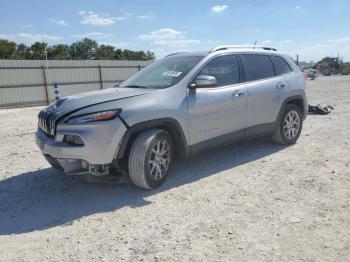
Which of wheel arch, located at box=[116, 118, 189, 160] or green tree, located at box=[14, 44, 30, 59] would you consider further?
green tree, located at box=[14, 44, 30, 59]

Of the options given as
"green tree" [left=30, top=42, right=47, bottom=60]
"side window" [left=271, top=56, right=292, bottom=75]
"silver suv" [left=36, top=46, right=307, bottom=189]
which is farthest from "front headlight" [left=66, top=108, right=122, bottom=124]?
"green tree" [left=30, top=42, right=47, bottom=60]

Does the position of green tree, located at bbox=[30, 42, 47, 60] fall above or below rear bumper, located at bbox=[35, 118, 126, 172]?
above

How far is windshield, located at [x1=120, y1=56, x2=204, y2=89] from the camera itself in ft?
15.9

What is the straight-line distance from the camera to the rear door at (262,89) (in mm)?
5621

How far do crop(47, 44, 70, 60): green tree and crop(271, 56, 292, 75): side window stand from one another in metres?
63.4

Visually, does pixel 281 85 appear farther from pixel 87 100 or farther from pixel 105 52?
pixel 105 52

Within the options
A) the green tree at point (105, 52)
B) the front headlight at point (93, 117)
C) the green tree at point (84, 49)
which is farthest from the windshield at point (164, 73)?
the green tree at point (84, 49)

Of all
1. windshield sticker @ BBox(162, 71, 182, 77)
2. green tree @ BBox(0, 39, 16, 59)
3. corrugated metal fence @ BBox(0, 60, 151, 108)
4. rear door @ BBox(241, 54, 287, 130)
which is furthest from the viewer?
green tree @ BBox(0, 39, 16, 59)

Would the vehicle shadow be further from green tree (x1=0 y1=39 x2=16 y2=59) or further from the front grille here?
green tree (x1=0 y1=39 x2=16 y2=59)

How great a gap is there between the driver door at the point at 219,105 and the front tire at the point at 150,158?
43cm

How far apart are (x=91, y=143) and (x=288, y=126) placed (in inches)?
153

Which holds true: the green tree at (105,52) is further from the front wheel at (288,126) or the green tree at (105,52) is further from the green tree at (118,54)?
the front wheel at (288,126)

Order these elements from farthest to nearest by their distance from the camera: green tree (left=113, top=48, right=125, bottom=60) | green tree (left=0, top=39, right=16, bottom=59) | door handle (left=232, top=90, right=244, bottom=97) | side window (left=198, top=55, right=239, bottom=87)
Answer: green tree (left=113, top=48, right=125, bottom=60), green tree (left=0, top=39, right=16, bottom=59), door handle (left=232, top=90, right=244, bottom=97), side window (left=198, top=55, right=239, bottom=87)

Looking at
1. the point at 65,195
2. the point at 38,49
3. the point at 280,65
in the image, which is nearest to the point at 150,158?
the point at 65,195
